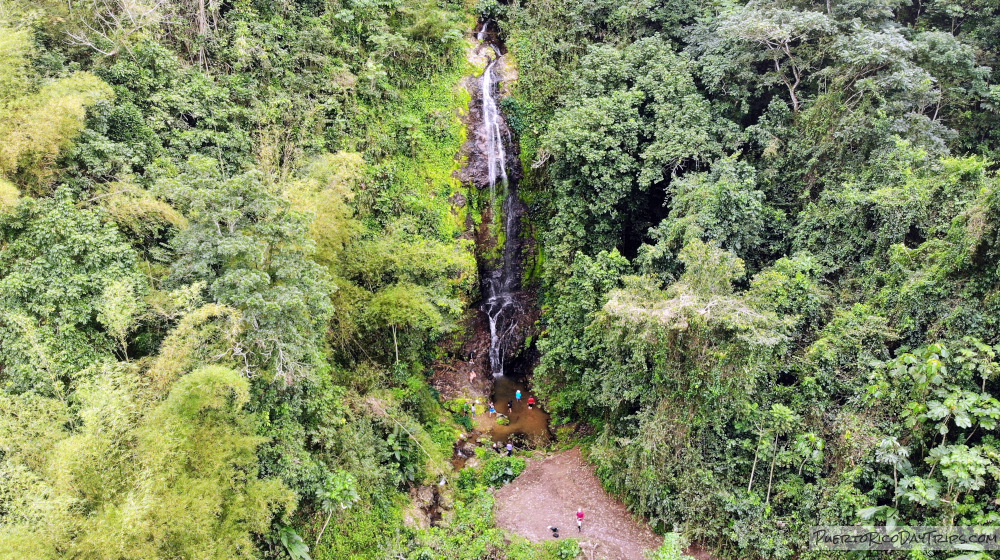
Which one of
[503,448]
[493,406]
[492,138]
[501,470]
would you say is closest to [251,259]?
[501,470]

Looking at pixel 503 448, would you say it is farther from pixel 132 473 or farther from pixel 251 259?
pixel 132 473

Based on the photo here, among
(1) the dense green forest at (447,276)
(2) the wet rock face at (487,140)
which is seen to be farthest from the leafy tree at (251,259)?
(2) the wet rock face at (487,140)

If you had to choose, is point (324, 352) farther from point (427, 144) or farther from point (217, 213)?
point (427, 144)

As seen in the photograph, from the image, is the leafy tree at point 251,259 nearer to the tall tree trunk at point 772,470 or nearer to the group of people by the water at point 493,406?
the group of people by the water at point 493,406

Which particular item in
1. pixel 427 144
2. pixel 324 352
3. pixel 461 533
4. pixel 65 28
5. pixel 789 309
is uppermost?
pixel 65 28

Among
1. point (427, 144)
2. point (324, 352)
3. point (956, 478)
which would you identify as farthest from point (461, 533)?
point (427, 144)
